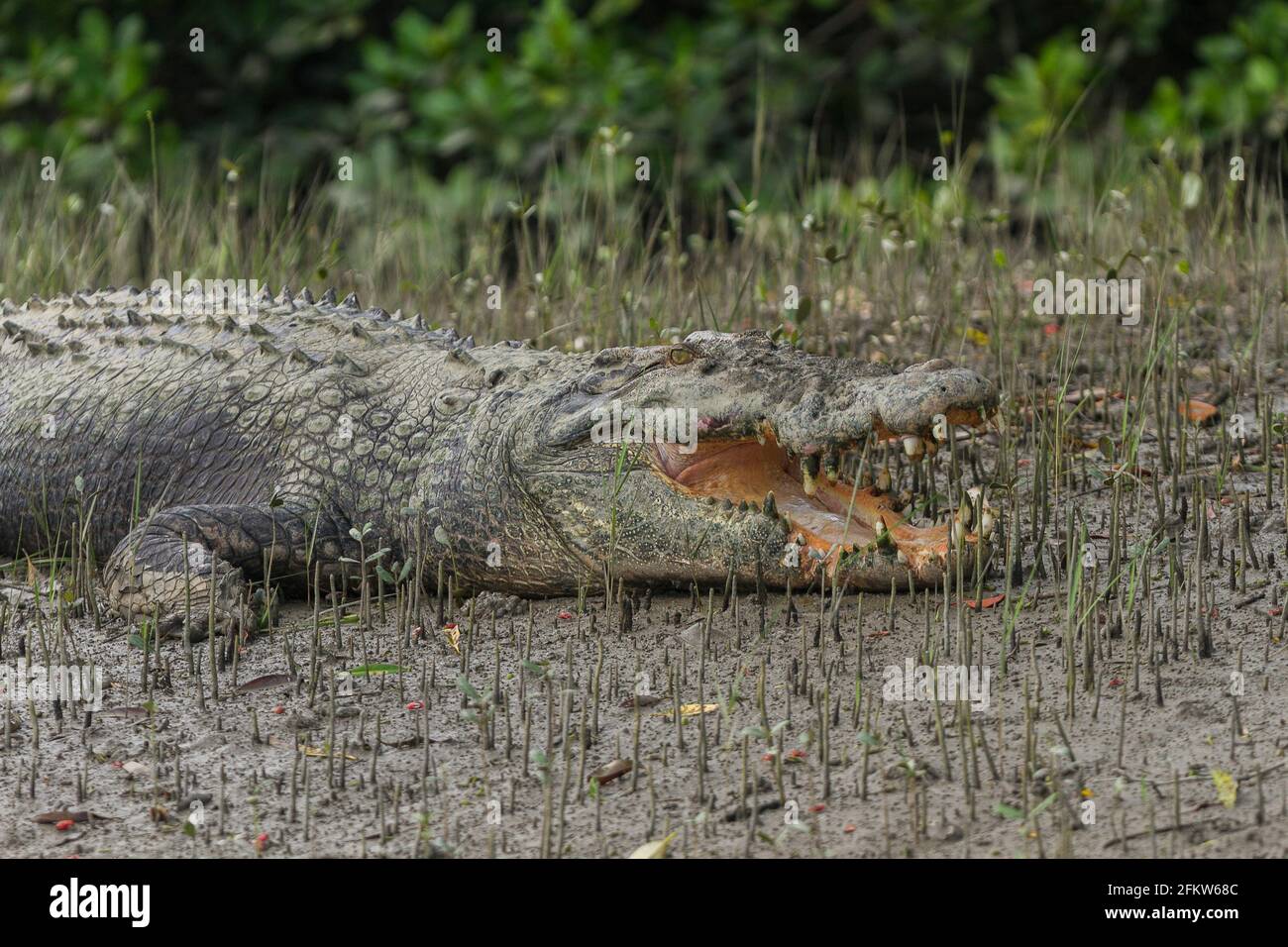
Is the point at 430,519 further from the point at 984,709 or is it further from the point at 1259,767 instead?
the point at 1259,767

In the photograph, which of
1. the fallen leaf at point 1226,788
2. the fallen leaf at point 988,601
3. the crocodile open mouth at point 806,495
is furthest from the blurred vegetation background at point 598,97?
the fallen leaf at point 1226,788

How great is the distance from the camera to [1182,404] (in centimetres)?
545

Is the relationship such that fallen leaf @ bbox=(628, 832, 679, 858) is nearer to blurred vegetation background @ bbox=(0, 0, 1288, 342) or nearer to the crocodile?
the crocodile

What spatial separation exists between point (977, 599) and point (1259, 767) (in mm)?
1019

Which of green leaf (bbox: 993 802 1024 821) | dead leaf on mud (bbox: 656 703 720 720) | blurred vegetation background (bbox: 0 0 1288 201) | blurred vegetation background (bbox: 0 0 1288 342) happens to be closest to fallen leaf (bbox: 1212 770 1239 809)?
green leaf (bbox: 993 802 1024 821)

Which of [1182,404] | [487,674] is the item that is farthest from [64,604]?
[1182,404]

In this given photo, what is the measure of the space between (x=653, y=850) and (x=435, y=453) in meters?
2.02

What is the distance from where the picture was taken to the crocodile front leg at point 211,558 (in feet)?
14.2

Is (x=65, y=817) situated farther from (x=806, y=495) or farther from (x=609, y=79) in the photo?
(x=609, y=79)

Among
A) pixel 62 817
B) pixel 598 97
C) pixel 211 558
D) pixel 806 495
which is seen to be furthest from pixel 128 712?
pixel 598 97

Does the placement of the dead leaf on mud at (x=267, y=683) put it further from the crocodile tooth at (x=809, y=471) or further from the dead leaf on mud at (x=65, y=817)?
the crocodile tooth at (x=809, y=471)

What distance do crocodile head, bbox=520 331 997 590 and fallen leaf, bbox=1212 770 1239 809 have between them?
100 centimetres

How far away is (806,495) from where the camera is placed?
13.8ft

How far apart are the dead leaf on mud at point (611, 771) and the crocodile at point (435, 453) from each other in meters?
0.86
